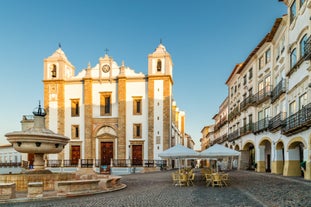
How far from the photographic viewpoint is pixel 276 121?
22906mm

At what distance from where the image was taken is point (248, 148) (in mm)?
34906

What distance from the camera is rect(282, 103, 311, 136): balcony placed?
16.0 meters

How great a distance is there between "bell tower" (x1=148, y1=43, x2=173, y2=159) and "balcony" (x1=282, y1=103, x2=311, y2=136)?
56.9ft

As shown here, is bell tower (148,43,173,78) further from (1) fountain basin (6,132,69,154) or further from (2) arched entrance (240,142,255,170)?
(1) fountain basin (6,132,69,154)

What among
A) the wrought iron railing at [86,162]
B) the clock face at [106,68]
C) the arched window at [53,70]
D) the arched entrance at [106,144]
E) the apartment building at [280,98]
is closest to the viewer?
the apartment building at [280,98]

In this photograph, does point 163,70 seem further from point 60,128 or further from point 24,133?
point 24,133

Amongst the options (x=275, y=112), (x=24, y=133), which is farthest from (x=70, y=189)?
(x=275, y=112)

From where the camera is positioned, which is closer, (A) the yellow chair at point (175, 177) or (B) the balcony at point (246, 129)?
(A) the yellow chair at point (175, 177)

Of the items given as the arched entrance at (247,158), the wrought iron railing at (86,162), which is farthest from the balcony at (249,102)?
the wrought iron railing at (86,162)

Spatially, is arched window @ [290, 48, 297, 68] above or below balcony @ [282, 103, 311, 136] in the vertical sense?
above

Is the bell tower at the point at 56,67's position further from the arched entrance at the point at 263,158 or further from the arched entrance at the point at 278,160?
the arched entrance at the point at 278,160

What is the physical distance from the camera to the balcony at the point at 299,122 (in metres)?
16.0

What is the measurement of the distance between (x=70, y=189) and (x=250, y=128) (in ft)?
76.2

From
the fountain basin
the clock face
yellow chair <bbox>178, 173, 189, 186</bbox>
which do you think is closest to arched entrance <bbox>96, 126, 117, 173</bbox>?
the clock face
